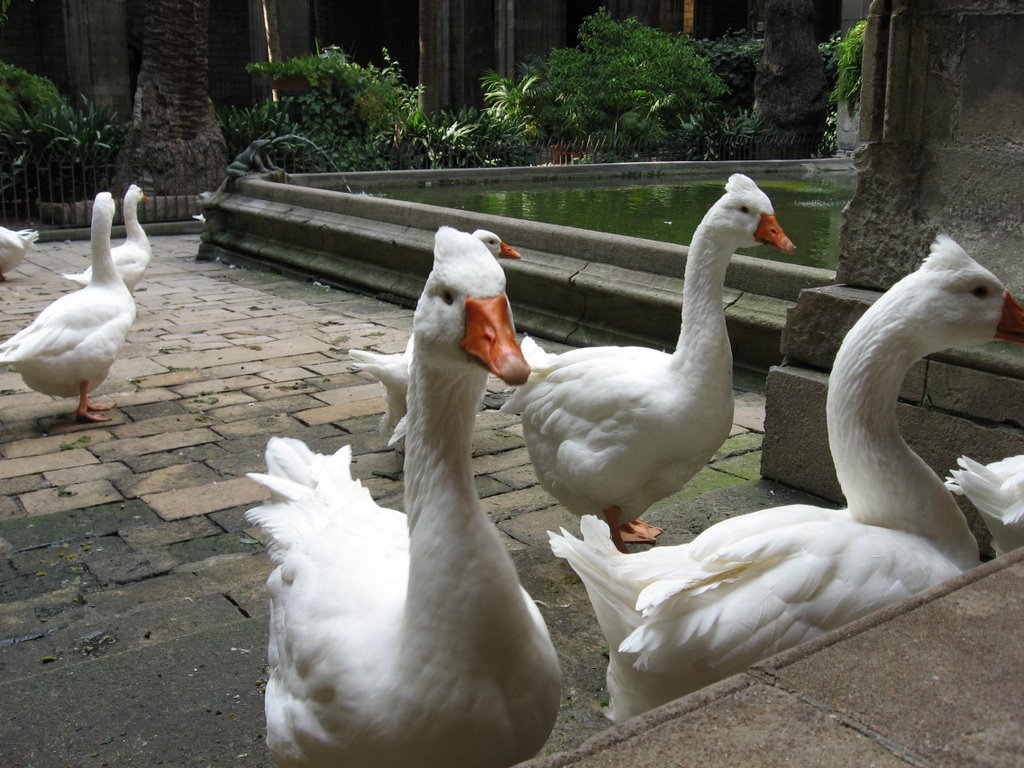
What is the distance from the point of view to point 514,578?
2.14 metres

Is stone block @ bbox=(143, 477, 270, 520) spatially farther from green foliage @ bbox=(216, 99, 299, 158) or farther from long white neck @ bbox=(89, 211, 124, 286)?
green foliage @ bbox=(216, 99, 299, 158)

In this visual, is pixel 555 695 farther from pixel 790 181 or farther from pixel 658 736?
pixel 790 181

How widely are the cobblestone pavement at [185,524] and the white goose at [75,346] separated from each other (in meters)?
0.21

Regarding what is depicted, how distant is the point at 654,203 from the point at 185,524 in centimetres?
807

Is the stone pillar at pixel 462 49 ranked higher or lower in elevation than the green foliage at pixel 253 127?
higher

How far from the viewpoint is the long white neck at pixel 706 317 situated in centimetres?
371

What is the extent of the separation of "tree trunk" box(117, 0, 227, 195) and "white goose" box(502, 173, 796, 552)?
446 inches

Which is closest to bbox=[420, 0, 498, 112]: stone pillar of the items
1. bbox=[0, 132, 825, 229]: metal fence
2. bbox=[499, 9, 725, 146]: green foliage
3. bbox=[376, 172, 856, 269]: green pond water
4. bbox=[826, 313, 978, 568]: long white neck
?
bbox=[499, 9, 725, 146]: green foliage

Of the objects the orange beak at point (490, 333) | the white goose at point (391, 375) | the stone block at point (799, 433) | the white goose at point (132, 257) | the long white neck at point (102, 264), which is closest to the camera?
the orange beak at point (490, 333)

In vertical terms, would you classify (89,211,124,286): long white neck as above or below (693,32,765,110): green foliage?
below

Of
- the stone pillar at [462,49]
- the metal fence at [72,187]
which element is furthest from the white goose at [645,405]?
the stone pillar at [462,49]

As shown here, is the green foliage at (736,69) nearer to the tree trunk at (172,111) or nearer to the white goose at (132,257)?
the tree trunk at (172,111)

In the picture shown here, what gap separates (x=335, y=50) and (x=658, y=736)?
17905 mm

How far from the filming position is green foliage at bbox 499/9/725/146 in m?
17.8
